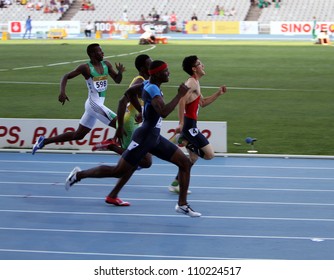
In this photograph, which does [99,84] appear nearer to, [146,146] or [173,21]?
[146,146]

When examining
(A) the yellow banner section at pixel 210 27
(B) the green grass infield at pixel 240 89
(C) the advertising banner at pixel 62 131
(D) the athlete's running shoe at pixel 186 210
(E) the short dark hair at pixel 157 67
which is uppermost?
(E) the short dark hair at pixel 157 67

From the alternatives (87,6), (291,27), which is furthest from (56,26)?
(291,27)

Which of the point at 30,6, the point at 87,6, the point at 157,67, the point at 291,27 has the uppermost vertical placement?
the point at 157,67

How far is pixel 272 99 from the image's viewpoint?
74.3 feet

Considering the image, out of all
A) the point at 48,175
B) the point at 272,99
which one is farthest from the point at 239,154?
the point at 272,99

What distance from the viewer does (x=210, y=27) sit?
218 ft

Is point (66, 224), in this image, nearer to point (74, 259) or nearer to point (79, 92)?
point (74, 259)

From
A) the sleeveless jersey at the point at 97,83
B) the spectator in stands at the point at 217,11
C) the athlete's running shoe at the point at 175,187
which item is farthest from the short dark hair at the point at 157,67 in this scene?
the spectator in stands at the point at 217,11

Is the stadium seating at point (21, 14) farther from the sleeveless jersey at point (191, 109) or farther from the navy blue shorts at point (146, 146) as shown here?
the navy blue shorts at point (146, 146)

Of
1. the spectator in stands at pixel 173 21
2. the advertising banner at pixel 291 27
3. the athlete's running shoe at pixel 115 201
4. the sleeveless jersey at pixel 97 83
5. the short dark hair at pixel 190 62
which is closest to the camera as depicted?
the athlete's running shoe at pixel 115 201

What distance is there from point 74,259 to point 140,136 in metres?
2.08

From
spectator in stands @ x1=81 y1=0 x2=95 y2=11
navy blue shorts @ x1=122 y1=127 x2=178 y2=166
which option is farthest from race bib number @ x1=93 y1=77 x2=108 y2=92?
spectator in stands @ x1=81 y1=0 x2=95 y2=11

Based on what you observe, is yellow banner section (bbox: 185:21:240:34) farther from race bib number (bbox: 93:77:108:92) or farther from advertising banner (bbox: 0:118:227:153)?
race bib number (bbox: 93:77:108:92)

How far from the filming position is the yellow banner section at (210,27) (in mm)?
65938
